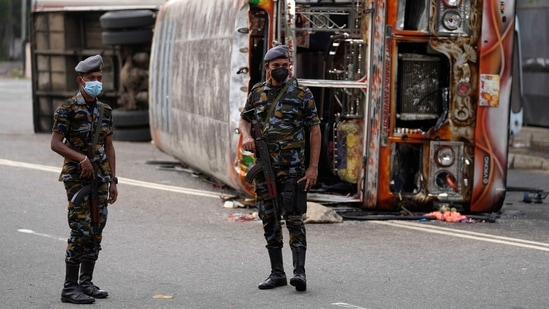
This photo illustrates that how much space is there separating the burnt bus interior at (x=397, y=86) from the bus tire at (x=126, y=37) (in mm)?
8437

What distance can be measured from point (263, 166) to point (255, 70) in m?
4.10

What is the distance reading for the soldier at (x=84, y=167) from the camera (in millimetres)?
8289

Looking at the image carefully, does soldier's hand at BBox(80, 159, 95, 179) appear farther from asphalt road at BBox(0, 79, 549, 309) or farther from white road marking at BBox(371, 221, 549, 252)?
white road marking at BBox(371, 221, 549, 252)

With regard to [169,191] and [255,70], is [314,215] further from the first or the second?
[169,191]

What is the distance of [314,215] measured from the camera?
12.3 metres

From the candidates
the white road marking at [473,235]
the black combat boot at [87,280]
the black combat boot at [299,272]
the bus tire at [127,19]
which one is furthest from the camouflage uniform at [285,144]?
the bus tire at [127,19]

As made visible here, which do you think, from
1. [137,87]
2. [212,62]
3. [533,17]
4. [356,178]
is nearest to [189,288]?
[356,178]

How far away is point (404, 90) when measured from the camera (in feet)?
42.0

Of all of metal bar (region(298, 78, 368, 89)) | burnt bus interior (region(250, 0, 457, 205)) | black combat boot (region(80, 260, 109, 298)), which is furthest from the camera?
burnt bus interior (region(250, 0, 457, 205))

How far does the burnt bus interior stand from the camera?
499 inches

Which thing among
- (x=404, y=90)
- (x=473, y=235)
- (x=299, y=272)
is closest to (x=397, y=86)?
(x=404, y=90)

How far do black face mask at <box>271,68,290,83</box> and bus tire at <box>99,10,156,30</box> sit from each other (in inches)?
491

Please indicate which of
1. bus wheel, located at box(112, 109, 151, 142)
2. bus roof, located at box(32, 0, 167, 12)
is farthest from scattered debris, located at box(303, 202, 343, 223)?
bus roof, located at box(32, 0, 167, 12)

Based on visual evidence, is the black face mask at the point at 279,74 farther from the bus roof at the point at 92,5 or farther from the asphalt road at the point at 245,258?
the bus roof at the point at 92,5
